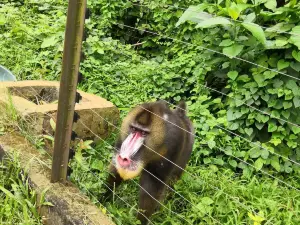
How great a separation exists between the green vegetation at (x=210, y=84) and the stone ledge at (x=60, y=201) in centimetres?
25

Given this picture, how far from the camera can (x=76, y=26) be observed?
2203 mm

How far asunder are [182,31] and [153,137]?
9.04 ft

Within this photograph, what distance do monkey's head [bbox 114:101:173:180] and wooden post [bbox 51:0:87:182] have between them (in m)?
0.48

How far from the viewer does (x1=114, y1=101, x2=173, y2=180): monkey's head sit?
288cm

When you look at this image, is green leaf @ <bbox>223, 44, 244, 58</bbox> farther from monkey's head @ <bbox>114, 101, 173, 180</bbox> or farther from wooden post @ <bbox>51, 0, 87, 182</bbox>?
wooden post @ <bbox>51, 0, 87, 182</bbox>

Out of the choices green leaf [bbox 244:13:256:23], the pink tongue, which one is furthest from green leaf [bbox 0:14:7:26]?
the pink tongue

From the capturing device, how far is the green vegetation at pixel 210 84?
134 inches

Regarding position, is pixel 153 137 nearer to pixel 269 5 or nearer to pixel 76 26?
pixel 76 26

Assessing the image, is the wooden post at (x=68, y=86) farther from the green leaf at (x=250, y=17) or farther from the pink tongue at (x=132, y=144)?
the green leaf at (x=250, y=17)

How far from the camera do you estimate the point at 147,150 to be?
9.79 ft

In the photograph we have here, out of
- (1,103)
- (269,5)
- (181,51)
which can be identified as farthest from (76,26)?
(181,51)

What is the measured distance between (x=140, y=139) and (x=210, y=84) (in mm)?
2199

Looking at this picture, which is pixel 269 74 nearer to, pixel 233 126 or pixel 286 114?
pixel 286 114

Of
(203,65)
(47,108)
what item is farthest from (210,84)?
(47,108)
